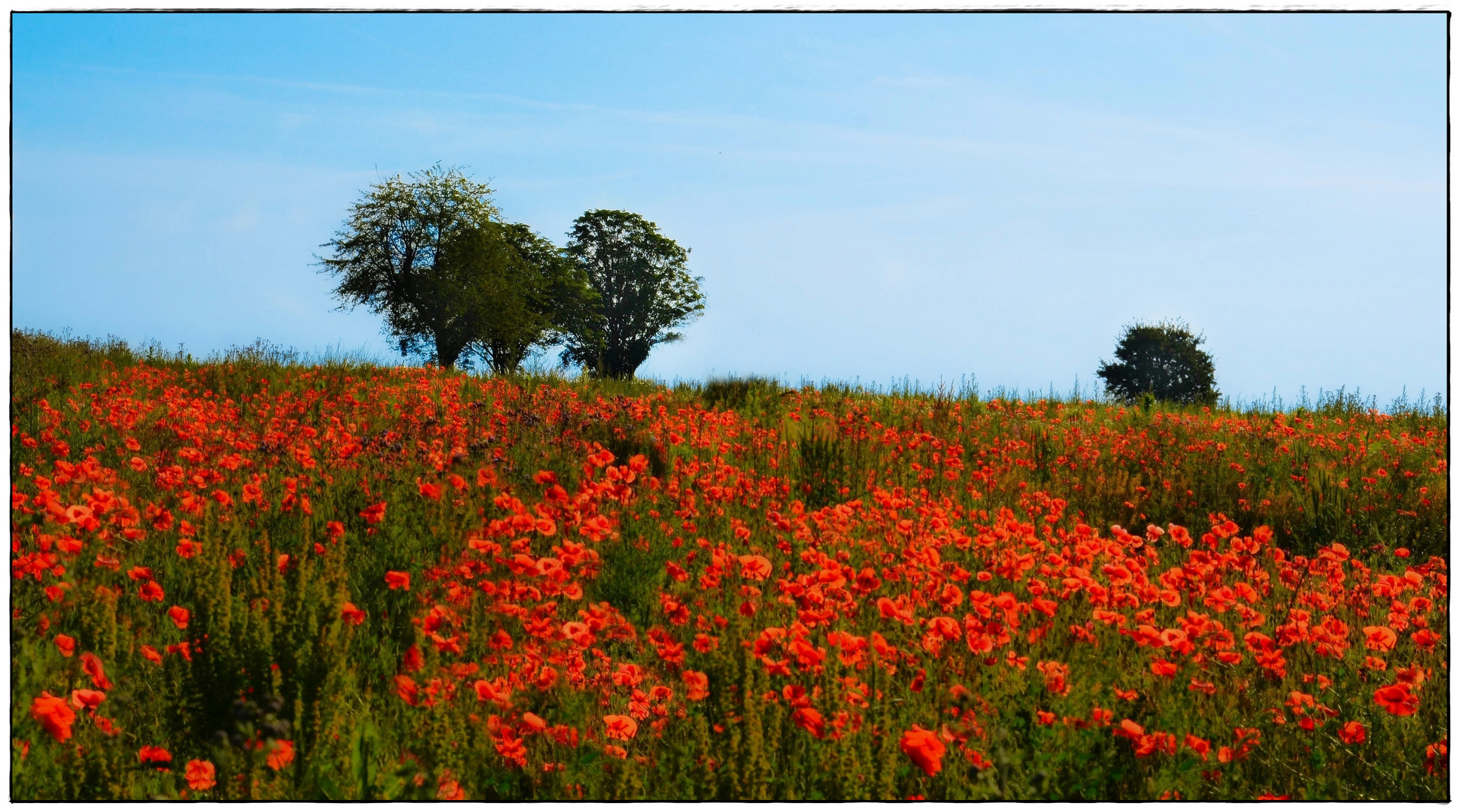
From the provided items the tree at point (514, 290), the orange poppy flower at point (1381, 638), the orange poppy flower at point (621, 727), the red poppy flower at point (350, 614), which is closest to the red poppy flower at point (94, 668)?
the red poppy flower at point (350, 614)

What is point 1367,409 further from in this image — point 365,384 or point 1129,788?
point 365,384

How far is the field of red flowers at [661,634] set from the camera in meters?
2.50

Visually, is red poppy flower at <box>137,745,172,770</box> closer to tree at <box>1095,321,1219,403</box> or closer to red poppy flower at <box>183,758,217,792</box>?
red poppy flower at <box>183,758,217,792</box>

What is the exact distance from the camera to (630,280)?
131ft

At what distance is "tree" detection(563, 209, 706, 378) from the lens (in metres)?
39.5

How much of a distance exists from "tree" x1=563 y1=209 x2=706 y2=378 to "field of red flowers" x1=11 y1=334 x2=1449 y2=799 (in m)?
32.9

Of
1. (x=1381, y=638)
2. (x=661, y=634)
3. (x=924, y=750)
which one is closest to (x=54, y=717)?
(x=661, y=634)

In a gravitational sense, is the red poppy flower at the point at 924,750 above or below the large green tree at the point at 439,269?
below

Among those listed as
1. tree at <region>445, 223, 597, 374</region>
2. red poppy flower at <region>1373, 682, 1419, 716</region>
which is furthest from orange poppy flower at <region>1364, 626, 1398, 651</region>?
tree at <region>445, 223, 597, 374</region>

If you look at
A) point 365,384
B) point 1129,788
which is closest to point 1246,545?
point 1129,788

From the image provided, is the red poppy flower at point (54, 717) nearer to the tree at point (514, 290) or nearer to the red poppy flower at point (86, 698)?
the red poppy flower at point (86, 698)

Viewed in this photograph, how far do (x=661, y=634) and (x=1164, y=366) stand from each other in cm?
3040

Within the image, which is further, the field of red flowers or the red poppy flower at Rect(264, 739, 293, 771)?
the field of red flowers

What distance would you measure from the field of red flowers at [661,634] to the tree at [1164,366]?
2458 cm
